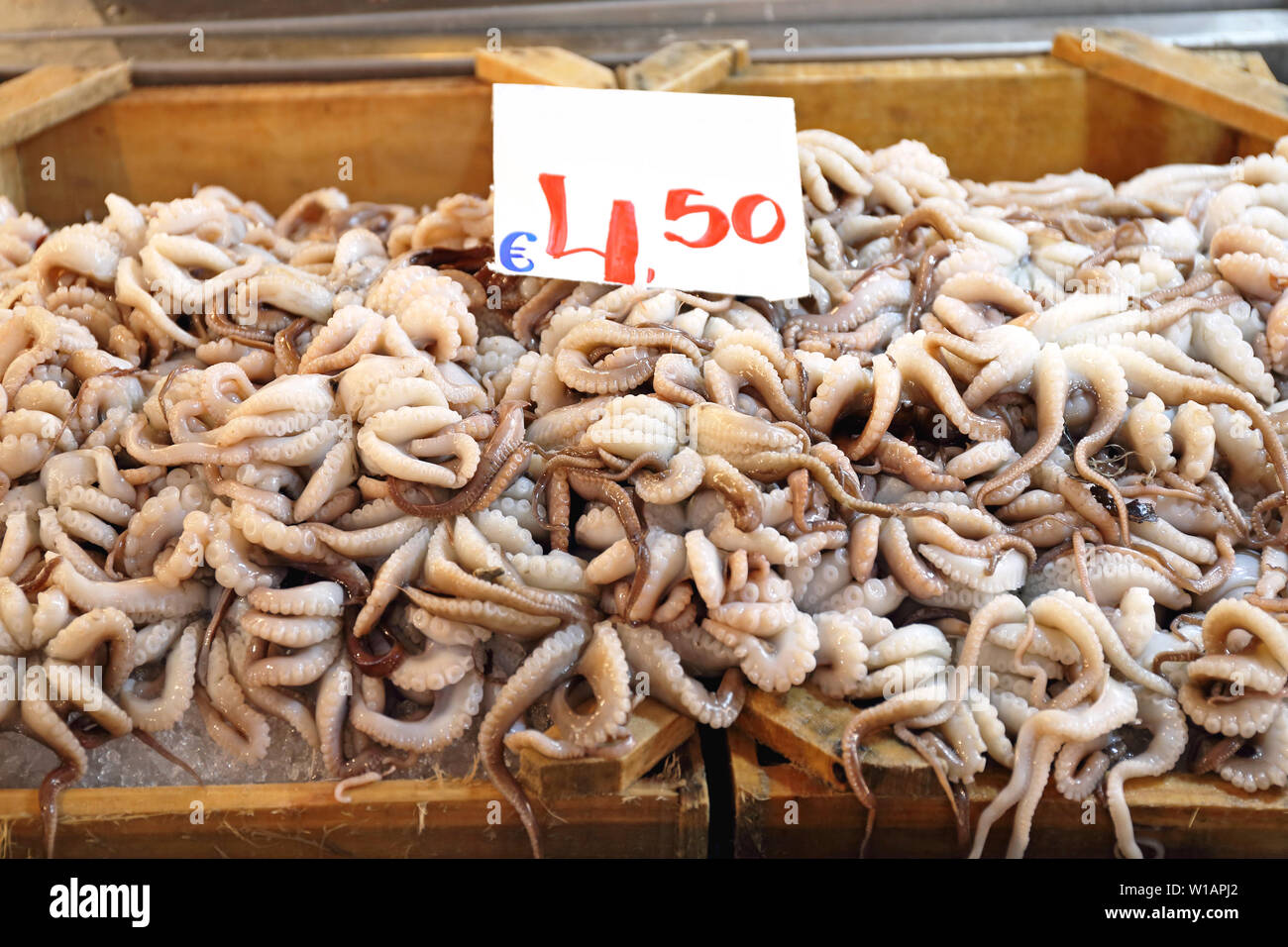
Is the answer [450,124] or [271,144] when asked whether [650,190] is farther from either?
[271,144]

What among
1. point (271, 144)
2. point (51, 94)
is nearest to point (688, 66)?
point (271, 144)

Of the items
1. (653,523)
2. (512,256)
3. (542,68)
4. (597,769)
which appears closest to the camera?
(597,769)

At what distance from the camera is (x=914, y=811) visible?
1583 mm

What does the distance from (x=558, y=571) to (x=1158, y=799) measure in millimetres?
908

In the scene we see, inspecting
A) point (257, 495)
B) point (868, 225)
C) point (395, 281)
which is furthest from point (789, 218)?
point (257, 495)

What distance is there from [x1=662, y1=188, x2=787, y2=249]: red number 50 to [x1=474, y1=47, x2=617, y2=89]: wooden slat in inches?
34.5

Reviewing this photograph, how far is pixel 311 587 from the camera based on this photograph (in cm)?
166

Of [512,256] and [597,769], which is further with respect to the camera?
[512,256]

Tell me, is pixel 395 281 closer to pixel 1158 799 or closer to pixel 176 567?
pixel 176 567

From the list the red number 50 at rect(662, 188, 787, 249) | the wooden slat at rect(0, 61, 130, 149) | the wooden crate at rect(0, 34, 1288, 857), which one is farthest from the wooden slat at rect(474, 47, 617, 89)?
the wooden slat at rect(0, 61, 130, 149)

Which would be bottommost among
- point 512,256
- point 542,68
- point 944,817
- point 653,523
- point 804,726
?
point 944,817

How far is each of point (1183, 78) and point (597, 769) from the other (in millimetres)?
2498

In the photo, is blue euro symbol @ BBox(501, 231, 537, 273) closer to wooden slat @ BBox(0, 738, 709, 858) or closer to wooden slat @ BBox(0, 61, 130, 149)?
wooden slat @ BBox(0, 738, 709, 858)

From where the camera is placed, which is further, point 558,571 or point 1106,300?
point 1106,300
